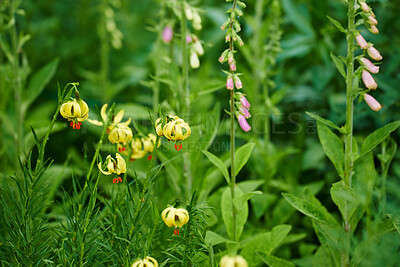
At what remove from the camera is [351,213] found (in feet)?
5.05

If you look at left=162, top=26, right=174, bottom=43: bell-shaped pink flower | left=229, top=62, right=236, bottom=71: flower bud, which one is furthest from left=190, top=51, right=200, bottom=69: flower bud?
left=229, top=62, right=236, bottom=71: flower bud

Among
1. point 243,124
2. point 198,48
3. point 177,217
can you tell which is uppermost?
point 198,48

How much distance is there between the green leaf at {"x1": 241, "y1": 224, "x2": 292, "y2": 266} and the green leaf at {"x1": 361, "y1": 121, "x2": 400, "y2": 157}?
42 centimetres

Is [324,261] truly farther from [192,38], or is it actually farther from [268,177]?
[192,38]

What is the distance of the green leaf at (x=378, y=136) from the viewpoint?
1448 mm

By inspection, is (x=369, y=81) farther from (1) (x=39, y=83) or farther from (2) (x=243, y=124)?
(1) (x=39, y=83)

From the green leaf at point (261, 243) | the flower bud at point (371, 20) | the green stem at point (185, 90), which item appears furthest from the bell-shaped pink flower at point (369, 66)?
the green stem at point (185, 90)

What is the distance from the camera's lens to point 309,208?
1557 millimetres

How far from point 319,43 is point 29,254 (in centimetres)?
203

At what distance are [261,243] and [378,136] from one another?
1.95 feet

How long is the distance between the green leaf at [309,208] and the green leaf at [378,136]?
261 mm

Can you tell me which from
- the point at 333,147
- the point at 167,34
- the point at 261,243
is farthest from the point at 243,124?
the point at 167,34

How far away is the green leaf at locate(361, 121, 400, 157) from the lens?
4.75ft

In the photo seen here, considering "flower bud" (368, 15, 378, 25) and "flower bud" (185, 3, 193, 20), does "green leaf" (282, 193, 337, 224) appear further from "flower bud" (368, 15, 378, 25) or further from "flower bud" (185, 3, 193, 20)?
"flower bud" (185, 3, 193, 20)
